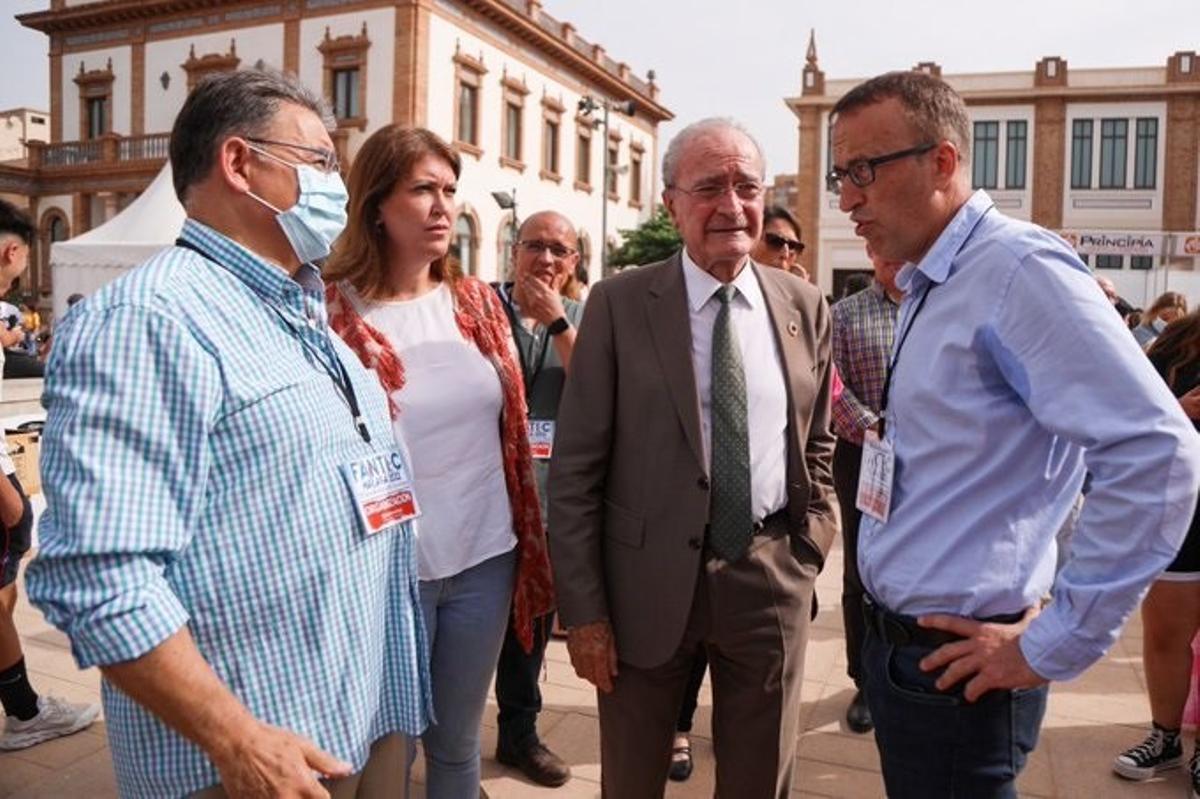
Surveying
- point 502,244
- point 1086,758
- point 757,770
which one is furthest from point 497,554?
point 502,244

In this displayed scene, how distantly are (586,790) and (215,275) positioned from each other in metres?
2.42

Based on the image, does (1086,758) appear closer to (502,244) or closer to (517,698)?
(517,698)

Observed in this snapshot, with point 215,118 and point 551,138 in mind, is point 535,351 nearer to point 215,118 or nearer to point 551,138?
point 215,118

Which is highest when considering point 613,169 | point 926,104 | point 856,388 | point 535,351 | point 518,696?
point 613,169

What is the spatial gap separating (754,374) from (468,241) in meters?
24.4

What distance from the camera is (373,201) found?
254 centimetres

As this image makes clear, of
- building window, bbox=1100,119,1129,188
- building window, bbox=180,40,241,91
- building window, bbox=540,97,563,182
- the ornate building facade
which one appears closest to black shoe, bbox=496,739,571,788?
the ornate building facade

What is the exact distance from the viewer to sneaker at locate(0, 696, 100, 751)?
11.5 feet

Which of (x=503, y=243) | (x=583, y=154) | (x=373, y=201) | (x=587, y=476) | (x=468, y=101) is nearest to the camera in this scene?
(x=587, y=476)

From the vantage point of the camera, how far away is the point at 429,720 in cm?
197

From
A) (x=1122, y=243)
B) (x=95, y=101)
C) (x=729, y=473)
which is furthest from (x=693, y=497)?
(x=95, y=101)

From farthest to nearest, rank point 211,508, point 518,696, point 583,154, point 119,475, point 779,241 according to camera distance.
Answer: point 583,154 → point 779,241 → point 518,696 → point 211,508 → point 119,475

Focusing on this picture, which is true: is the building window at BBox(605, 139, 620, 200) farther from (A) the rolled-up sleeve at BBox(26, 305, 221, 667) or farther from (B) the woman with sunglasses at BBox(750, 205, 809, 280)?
(A) the rolled-up sleeve at BBox(26, 305, 221, 667)

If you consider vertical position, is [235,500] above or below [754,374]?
below
